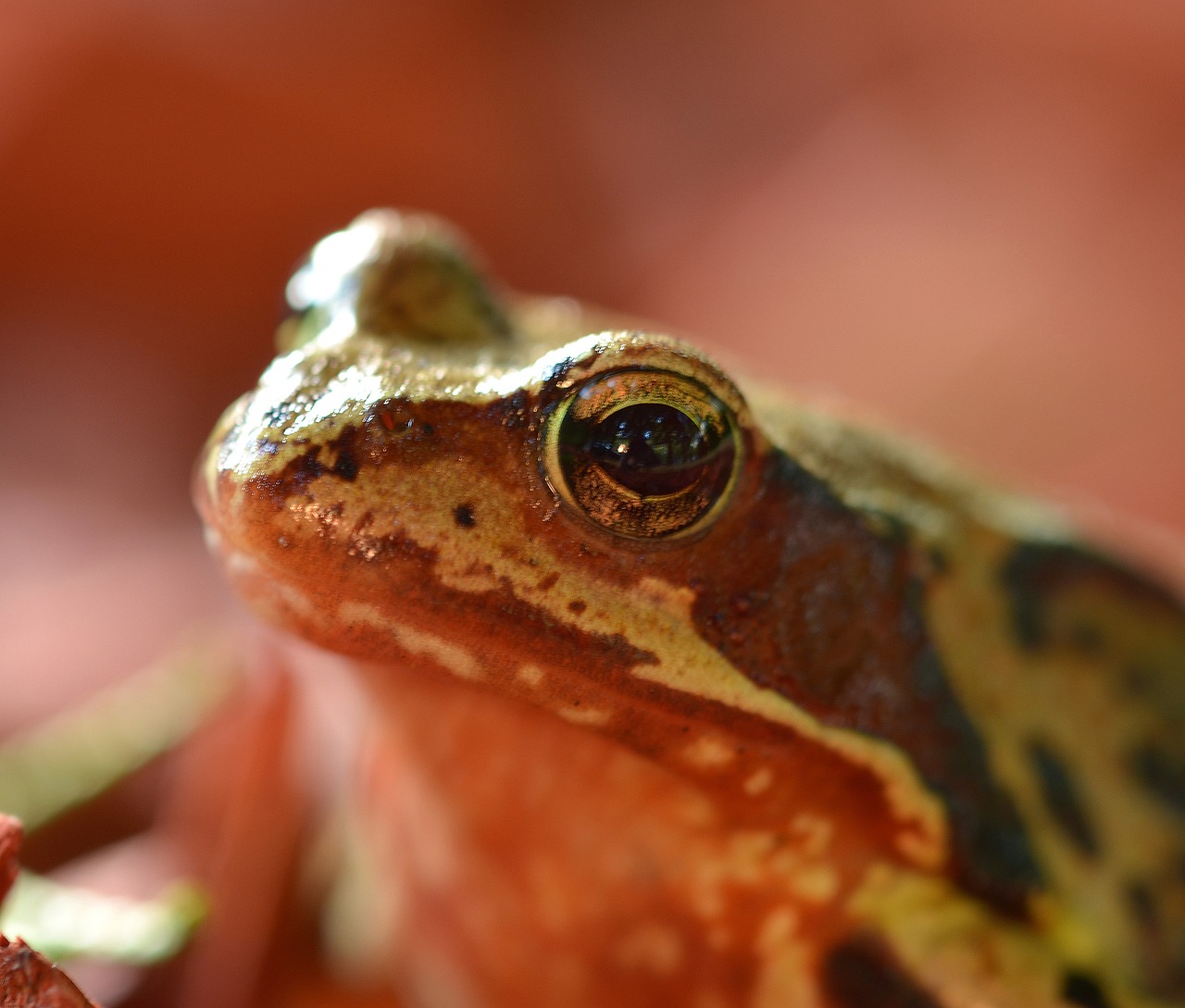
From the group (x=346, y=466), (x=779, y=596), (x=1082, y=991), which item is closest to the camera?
(x=346, y=466)

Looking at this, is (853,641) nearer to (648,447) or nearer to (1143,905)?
(648,447)

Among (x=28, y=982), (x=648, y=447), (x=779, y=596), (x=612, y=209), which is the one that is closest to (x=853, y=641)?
(x=779, y=596)

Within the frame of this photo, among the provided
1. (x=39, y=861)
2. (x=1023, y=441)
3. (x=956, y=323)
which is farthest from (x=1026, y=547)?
(x=956, y=323)

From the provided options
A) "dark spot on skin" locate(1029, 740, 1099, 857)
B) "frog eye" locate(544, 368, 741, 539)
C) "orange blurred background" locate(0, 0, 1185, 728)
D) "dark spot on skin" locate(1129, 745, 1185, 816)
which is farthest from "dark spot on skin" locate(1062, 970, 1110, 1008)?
"orange blurred background" locate(0, 0, 1185, 728)

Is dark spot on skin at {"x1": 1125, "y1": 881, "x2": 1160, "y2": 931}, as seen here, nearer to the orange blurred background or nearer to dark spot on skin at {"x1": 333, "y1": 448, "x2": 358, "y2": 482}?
dark spot on skin at {"x1": 333, "y1": 448, "x2": 358, "y2": 482}

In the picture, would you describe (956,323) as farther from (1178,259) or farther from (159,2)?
(159,2)

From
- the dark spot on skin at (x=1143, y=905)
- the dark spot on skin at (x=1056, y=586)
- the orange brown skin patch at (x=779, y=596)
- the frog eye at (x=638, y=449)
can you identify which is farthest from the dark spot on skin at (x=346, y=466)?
the dark spot on skin at (x=1143, y=905)

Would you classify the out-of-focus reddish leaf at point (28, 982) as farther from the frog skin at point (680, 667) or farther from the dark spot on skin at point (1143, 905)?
the dark spot on skin at point (1143, 905)
